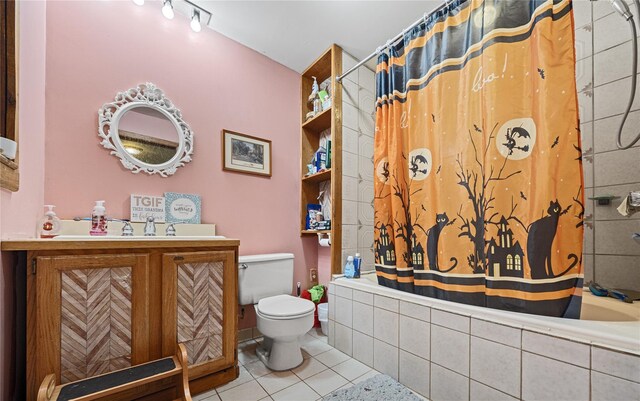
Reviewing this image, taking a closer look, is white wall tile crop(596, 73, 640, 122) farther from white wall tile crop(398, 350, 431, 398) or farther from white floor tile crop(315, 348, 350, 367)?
white floor tile crop(315, 348, 350, 367)

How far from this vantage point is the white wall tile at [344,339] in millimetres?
1734

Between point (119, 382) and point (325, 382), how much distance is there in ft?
3.26

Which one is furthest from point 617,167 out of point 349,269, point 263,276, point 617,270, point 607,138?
point 263,276

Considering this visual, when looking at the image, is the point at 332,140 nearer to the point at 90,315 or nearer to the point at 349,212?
the point at 349,212

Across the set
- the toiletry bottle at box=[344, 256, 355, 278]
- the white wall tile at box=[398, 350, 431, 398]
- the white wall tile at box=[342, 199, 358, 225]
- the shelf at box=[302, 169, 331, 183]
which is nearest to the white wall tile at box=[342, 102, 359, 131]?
the shelf at box=[302, 169, 331, 183]

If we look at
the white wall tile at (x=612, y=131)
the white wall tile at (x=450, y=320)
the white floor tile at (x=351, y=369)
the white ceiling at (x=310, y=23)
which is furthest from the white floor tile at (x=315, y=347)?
the white ceiling at (x=310, y=23)

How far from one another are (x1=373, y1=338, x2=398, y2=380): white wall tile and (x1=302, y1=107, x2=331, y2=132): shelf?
70.0 inches

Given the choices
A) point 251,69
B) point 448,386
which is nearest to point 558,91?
point 448,386

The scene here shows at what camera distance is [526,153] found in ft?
3.51

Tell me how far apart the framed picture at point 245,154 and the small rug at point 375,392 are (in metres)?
1.63

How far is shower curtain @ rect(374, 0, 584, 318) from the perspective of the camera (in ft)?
3.27

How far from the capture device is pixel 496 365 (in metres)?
1.06

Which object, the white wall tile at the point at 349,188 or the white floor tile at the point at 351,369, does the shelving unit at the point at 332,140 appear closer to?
the white wall tile at the point at 349,188

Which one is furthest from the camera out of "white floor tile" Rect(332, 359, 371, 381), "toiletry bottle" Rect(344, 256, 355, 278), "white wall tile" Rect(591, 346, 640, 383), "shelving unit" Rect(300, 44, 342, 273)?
"shelving unit" Rect(300, 44, 342, 273)
